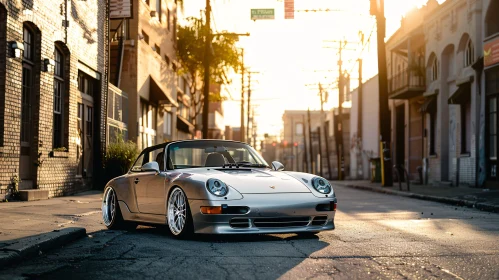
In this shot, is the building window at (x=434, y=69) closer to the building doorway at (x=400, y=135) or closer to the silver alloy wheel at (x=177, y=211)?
the building doorway at (x=400, y=135)

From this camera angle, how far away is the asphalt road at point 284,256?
583cm

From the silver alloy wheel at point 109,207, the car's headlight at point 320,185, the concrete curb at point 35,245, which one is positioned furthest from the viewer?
the silver alloy wheel at point 109,207

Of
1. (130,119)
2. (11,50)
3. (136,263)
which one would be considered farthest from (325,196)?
(130,119)

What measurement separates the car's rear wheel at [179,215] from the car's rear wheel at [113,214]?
157 centimetres

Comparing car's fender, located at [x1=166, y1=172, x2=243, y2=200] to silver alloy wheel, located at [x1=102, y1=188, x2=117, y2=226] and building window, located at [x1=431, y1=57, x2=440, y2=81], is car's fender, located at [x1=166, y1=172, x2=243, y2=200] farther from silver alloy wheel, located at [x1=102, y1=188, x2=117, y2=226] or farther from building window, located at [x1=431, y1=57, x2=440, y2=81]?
building window, located at [x1=431, y1=57, x2=440, y2=81]

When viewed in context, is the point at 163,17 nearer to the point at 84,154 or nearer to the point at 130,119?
the point at 130,119

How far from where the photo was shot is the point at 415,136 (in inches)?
1409

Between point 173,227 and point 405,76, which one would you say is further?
point 405,76

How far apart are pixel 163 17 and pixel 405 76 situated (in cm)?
1218

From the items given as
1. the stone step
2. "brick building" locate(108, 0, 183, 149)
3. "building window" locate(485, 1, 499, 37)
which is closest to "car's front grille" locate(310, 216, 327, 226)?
the stone step

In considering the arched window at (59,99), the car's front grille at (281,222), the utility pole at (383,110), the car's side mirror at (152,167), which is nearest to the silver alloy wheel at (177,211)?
the car's side mirror at (152,167)

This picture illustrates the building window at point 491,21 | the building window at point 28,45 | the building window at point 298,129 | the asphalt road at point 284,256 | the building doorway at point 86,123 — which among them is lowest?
the asphalt road at point 284,256

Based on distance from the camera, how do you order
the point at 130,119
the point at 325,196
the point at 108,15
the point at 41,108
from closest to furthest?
1. the point at 325,196
2. the point at 41,108
3. the point at 108,15
4. the point at 130,119

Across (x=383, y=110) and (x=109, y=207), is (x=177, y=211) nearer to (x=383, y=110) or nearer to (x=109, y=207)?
(x=109, y=207)
